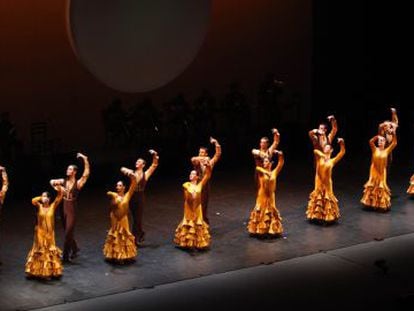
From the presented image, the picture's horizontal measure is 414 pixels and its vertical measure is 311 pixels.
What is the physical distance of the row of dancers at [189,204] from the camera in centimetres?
1245

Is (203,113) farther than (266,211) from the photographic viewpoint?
Yes

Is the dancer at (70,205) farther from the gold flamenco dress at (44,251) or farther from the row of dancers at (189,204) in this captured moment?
the gold flamenco dress at (44,251)

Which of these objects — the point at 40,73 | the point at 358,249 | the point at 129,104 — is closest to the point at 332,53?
the point at 129,104

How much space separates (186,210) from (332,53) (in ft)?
24.2

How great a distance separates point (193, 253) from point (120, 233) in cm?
94

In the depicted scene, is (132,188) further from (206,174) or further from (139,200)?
(206,174)

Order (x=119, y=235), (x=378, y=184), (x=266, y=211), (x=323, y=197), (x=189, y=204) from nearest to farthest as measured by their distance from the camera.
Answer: (x=119, y=235) → (x=189, y=204) → (x=266, y=211) → (x=323, y=197) → (x=378, y=184)

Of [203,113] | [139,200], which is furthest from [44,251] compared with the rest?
[203,113]

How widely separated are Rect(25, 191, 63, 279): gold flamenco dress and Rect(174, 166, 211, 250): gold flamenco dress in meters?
1.55

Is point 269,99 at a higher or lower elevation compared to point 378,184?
higher

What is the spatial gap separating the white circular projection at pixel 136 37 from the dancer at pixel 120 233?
3047mm

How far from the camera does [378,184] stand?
49.0 ft

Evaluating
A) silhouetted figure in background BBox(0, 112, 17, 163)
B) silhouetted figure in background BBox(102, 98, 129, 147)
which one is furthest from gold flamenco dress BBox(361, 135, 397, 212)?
silhouetted figure in background BBox(0, 112, 17, 163)

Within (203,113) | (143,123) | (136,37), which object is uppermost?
(136,37)
